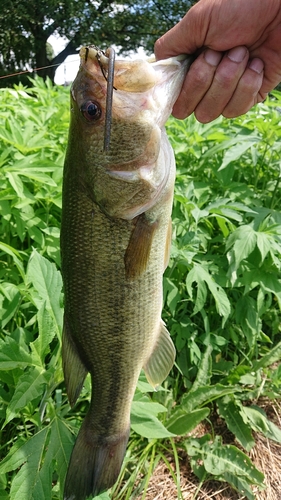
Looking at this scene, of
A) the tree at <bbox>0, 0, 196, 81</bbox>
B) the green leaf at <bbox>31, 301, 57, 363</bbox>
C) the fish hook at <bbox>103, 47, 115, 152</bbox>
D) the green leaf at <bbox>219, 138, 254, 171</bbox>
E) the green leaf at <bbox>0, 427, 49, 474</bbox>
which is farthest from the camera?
the tree at <bbox>0, 0, 196, 81</bbox>

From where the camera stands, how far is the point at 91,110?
144cm

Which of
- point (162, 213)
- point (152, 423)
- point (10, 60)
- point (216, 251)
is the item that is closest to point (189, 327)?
point (216, 251)

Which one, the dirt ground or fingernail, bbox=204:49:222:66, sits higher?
fingernail, bbox=204:49:222:66

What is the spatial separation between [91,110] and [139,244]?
0.45 metres

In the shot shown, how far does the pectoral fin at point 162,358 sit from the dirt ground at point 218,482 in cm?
117

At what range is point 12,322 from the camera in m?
2.54

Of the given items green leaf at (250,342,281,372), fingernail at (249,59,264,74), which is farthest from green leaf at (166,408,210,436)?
fingernail at (249,59,264,74)

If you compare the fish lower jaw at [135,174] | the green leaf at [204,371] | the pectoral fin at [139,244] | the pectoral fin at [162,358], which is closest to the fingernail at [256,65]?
the fish lower jaw at [135,174]

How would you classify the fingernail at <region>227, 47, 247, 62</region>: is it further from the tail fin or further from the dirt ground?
the dirt ground

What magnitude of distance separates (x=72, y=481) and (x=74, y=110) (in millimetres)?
1304

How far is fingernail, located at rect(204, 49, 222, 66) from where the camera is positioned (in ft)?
5.41

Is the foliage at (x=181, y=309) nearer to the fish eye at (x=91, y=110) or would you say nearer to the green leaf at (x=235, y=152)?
the green leaf at (x=235, y=152)

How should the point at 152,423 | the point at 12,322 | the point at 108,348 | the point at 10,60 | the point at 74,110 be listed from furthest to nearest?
the point at 10,60
the point at 12,322
the point at 152,423
the point at 108,348
the point at 74,110

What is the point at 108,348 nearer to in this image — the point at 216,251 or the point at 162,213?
the point at 162,213
